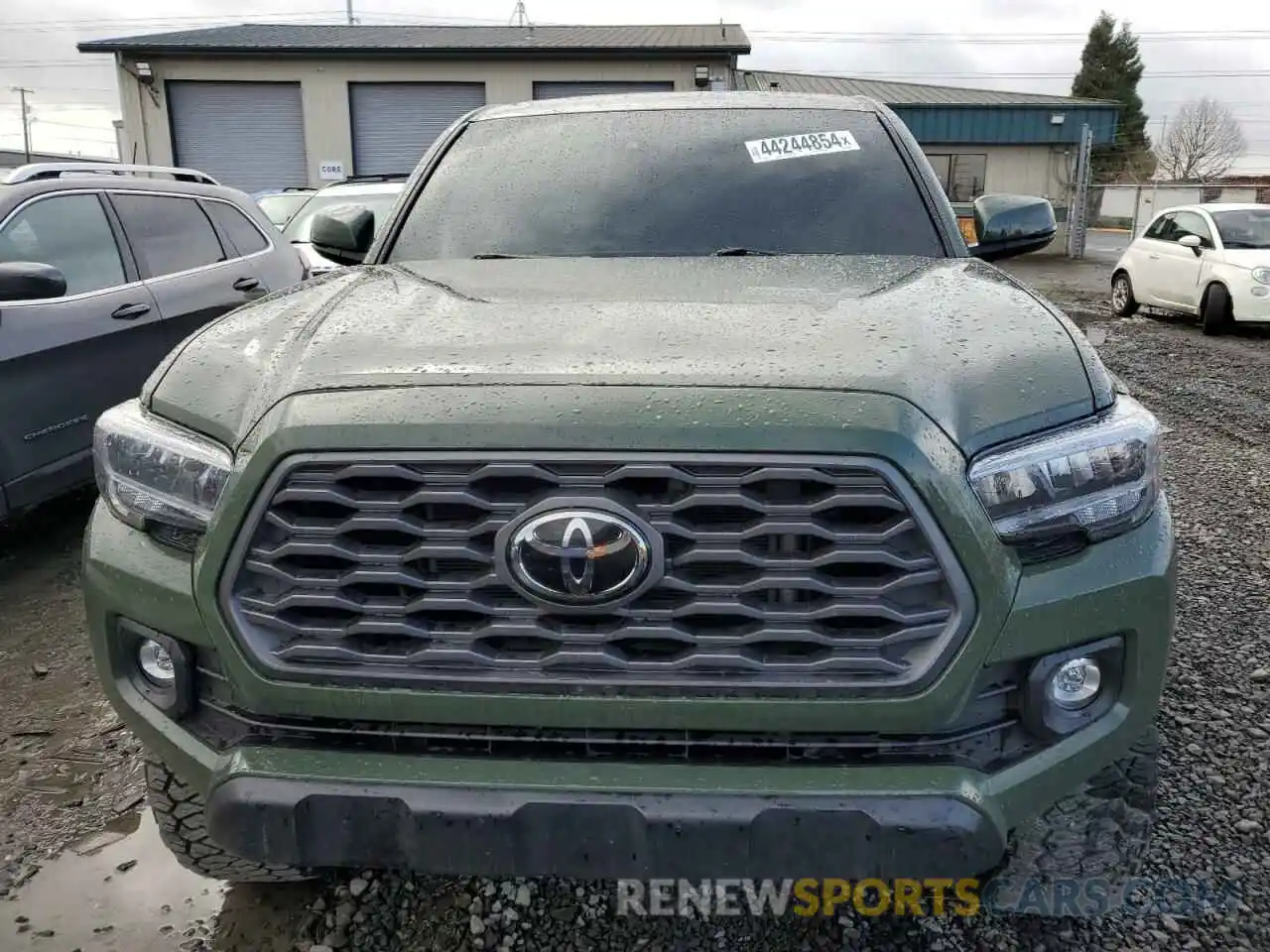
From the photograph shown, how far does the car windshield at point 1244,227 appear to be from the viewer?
12.2 m

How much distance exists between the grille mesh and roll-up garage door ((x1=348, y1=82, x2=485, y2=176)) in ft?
73.4

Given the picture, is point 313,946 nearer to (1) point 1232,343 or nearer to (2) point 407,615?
(2) point 407,615

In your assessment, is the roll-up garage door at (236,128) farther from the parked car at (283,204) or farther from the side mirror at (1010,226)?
the side mirror at (1010,226)

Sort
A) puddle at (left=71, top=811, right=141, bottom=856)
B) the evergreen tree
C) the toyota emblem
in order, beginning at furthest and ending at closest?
the evergreen tree → puddle at (left=71, top=811, right=141, bottom=856) → the toyota emblem

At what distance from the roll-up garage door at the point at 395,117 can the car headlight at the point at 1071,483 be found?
22.5 meters

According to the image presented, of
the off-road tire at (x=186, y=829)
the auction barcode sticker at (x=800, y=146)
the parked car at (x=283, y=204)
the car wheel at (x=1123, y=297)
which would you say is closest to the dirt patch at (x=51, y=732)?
→ the off-road tire at (x=186, y=829)

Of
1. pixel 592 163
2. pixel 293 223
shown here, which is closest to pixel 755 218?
pixel 592 163

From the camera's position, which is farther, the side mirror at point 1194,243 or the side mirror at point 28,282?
the side mirror at point 1194,243

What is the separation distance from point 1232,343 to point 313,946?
12.1 m

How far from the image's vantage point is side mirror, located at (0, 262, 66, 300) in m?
4.00

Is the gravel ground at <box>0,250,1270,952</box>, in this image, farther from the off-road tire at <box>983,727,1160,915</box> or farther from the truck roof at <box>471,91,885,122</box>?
the truck roof at <box>471,91,885,122</box>

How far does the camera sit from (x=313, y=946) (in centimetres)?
218

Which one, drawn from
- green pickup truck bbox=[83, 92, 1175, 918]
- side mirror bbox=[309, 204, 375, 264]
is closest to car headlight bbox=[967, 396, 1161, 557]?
green pickup truck bbox=[83, 92, 1175, 918]

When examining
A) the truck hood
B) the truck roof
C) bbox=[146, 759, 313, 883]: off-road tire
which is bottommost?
bbox=[146, 759, 313, 883]: off-road tire
